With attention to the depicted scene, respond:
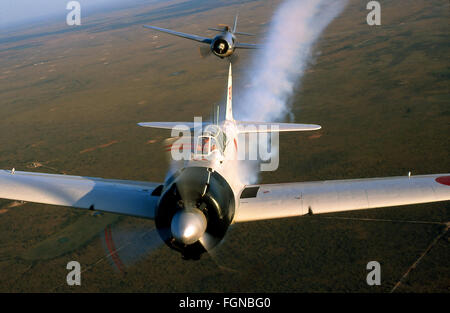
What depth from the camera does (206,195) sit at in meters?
8.12

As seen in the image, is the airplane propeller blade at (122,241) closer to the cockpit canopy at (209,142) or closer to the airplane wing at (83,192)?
the airplane wing at (83,192)

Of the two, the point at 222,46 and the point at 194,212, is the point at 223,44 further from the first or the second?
the point at 194,212

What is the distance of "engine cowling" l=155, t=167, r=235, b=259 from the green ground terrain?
2.58ft

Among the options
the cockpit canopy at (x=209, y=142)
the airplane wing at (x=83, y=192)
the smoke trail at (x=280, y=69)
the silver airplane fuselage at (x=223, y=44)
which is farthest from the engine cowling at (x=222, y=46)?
the airplane wing at (x=83, y=192)

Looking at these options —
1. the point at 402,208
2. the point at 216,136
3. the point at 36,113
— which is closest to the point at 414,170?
the point at 402,208

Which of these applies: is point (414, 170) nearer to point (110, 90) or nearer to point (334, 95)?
point (334, 95)

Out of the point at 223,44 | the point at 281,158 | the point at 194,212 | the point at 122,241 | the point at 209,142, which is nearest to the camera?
the point at 194,212

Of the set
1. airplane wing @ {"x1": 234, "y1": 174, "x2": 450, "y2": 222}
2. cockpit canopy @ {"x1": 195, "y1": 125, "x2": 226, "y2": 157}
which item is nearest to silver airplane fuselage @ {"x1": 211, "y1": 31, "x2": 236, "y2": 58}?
cockpit canopy @ {"x1": 195, "y1": 125, "x2": 226, "y2": 157}

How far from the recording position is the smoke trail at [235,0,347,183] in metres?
29.0

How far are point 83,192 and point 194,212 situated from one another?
5551mm

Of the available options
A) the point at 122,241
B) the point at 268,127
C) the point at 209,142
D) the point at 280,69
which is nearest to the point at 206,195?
the point at 209,142

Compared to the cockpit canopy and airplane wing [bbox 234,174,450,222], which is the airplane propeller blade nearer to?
the cockpit canopy

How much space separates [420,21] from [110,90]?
63.2 metres

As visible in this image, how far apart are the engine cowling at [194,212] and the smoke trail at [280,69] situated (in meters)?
14.8
